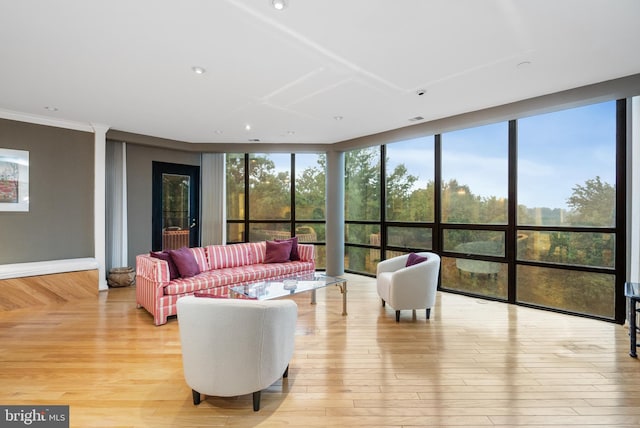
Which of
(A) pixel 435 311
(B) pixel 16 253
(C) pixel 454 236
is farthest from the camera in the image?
(C) pixel 454 236

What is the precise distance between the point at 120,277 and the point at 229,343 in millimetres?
4312

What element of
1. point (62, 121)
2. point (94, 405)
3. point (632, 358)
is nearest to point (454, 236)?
point (632, 358)

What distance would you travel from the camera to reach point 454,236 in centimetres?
489

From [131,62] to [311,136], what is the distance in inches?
128

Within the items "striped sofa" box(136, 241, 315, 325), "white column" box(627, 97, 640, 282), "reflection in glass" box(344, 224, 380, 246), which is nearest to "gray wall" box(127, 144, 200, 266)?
"striped sofa" box(136, 241, 315, 325)

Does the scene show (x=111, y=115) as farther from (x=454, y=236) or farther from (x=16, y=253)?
(x=454, y=236)

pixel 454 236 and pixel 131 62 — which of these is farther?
pixel 454 236

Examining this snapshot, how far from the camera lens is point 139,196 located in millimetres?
5645

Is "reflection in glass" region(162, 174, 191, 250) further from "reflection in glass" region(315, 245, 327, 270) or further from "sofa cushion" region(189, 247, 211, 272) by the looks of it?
"reflection in glass" region(315, 245, 327, 270)

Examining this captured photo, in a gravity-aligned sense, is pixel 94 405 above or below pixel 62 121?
below

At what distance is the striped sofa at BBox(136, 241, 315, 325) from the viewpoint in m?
3.57

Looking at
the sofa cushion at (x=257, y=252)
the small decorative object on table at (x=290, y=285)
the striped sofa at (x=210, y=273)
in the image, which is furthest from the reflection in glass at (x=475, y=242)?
the sofa cushion at (x=257, y=252)

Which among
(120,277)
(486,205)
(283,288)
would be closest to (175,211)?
(120,277)

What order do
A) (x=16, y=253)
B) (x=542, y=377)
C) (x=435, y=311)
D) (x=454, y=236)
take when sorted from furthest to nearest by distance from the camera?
(x=454, y=236)
(x=16, y=253)
(x=435, y=311)
(x=542, y=377)
